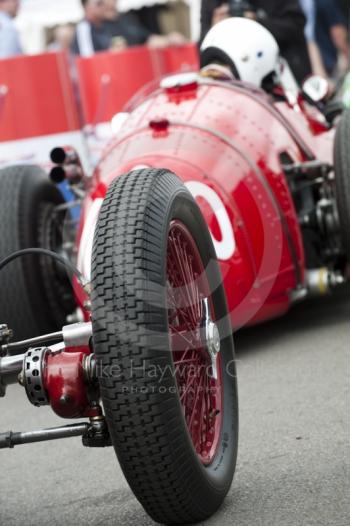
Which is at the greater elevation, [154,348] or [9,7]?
[154,348]

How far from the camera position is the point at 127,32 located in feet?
41.4

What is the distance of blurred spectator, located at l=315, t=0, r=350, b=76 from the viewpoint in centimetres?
1402

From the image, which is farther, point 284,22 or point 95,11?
point 95,11

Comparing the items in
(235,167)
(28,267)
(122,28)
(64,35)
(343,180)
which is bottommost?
(64,35)

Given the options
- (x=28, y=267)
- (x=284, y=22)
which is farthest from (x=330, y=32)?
(x=28, y=267)

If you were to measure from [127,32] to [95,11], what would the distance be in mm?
639

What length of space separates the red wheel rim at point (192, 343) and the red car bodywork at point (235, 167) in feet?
5.08

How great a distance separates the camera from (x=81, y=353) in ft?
9.52

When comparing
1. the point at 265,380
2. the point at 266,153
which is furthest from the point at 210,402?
the point at 266,153

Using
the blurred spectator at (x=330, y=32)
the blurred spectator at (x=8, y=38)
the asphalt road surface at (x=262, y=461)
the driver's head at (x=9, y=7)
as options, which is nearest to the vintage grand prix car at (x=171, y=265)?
the asphalt road surface at (x=262, y=461)

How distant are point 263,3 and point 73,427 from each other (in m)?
6.52

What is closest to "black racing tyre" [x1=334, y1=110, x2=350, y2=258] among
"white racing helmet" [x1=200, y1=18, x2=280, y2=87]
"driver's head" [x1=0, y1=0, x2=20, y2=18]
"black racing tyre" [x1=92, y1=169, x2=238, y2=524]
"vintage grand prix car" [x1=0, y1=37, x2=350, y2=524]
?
"vintage grand prix car" [x1=0, y1=37, x2=350, y2=524]

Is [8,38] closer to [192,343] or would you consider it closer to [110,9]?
[110,9]

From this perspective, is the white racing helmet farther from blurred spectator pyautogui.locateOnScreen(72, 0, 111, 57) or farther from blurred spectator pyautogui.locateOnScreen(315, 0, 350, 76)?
blurred spectator pyautogui.locateOnScreen(315, 0, 350, 76)
